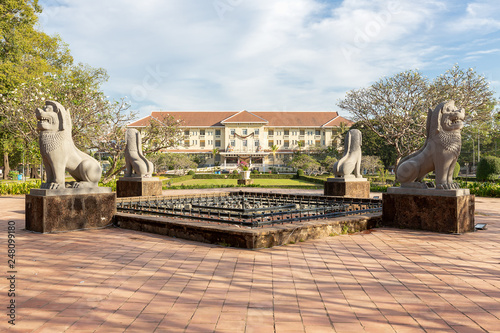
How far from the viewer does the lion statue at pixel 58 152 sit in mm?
6508

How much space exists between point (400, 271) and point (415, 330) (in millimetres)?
1558

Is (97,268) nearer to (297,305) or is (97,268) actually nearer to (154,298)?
(154,298)

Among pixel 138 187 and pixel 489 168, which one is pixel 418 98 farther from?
pixel 138 187

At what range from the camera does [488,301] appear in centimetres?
319

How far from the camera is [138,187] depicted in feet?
38.2

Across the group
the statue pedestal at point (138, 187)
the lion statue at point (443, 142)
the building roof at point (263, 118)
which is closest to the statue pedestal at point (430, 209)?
the lion statue at point (443, 142)

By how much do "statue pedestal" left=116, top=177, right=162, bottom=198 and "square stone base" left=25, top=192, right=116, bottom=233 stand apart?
4.52 m

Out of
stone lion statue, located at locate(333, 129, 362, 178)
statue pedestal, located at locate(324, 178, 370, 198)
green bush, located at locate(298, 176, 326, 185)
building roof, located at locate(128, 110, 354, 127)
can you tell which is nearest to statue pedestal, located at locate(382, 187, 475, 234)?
statue pedestal, located at locate(324, 178, 370, 198)

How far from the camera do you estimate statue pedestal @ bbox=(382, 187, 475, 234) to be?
20.4 ft

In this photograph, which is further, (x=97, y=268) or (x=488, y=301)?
(x=97, y=268)

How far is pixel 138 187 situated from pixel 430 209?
896 cm

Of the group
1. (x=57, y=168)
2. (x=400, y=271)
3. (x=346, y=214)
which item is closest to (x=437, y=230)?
(x=346, y=214)

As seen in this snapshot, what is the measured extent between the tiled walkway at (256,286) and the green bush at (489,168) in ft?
70.2

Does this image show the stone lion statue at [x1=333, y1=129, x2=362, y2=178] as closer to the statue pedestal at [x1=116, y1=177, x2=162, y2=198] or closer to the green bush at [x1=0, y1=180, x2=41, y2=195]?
the statue pedestal at [x1=116, y1=177, x2=162, y2=198]
